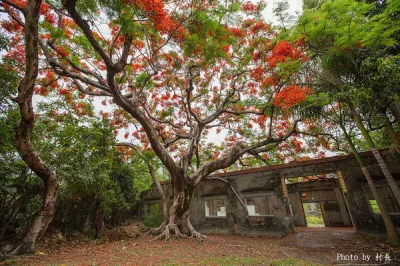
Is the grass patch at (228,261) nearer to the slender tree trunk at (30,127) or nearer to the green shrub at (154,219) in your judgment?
the slender tree trunk at (30,127)

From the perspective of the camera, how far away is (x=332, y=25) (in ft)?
15.2

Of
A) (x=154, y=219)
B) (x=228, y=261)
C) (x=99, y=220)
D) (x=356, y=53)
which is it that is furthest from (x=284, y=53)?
(x=154, y=219)

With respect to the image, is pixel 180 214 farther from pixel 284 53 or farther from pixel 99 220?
pixel 284 53

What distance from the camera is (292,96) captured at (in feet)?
18.8

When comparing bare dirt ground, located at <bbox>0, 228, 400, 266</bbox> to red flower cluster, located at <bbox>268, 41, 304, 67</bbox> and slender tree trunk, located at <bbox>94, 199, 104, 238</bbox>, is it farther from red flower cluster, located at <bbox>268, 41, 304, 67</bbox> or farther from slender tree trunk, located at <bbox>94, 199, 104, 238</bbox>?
red flower cluster, located at <bbox>268, 41, 304, 67</bbox>

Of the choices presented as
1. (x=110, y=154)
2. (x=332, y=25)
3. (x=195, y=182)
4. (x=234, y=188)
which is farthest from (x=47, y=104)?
(x=332, y=25)

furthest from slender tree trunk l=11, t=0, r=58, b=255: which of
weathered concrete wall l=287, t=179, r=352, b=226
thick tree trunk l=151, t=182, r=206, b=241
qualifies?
weathered concrete wall l=287, t=179, r=352, b=226

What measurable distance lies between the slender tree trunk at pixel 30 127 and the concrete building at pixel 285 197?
7036 mm

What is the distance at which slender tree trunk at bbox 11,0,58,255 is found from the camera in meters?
3.71

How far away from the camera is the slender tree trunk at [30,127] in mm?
3707

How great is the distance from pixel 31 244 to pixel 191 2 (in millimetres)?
7691

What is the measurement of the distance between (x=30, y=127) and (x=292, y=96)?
713 centimetres

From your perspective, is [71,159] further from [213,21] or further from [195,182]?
Result: [213,21]

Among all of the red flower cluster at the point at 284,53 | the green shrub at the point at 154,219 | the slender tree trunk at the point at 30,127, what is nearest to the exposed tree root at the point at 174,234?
the green shrub at the point at 154,219
